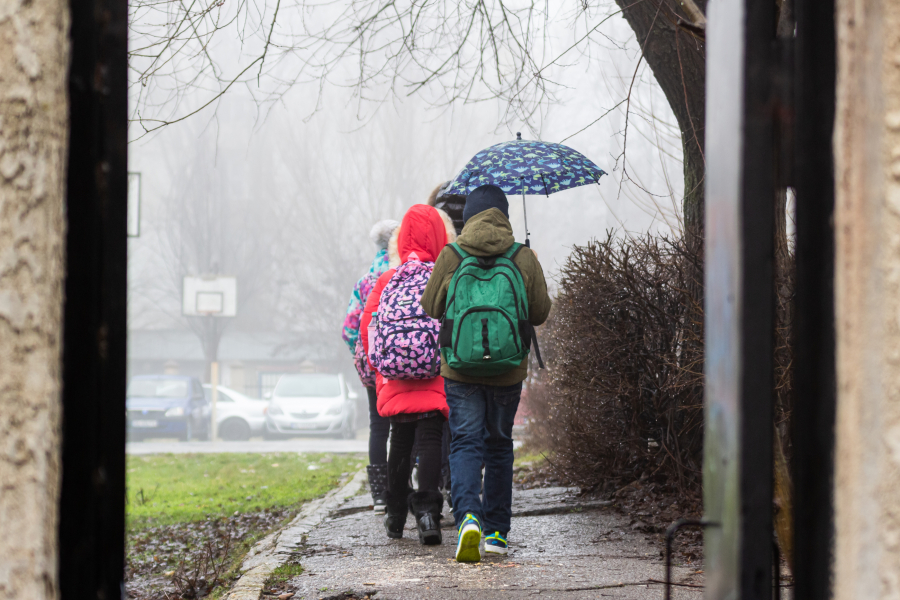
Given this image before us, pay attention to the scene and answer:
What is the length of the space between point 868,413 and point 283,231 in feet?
150

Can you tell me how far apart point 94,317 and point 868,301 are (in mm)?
1083

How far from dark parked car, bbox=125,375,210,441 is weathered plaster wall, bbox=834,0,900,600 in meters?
23.2

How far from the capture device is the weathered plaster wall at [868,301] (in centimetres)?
121

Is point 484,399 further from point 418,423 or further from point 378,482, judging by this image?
point 378,482

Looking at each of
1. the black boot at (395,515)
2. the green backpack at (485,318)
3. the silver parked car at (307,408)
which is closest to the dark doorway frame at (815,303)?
the green backpack at (485,318)

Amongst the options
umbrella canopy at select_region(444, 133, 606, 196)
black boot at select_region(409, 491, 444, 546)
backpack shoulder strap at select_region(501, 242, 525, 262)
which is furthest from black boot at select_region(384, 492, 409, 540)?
umbrella canopy at select_region(444, 133, 606, 196)

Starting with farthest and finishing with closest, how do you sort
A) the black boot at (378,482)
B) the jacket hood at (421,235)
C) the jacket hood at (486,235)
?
the black boot at (378,482)
the jacket hood at (421,235)
the jacket hood at (486,235)

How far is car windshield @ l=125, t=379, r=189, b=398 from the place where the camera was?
23922 millimetres

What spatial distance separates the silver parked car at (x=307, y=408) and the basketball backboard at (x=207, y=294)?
977cm

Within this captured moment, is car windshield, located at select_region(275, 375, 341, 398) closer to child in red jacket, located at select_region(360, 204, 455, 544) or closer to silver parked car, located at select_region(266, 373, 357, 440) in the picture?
silver parked car, located at select_region(266, 373, 357, 440)

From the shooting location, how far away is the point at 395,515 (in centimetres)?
525

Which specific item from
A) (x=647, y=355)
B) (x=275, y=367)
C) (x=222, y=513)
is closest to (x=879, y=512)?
(x=647, y=355)

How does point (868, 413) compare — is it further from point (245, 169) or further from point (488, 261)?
point (245, 169)

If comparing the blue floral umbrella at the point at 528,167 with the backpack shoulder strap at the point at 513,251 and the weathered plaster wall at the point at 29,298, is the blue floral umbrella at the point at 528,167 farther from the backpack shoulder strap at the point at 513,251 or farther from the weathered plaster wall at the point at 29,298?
the weathered plaster wall at the point at 29,298
